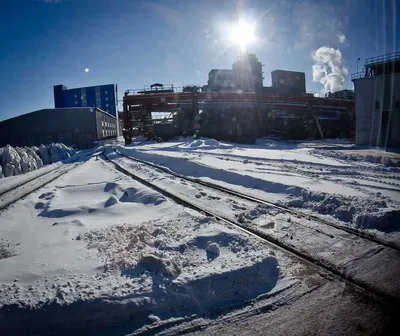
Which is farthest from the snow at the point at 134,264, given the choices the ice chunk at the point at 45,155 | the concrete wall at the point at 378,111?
the concrete wall at the point at 378,111

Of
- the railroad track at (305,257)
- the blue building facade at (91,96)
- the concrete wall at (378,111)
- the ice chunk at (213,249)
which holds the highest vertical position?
the blue building facade at (91,96)

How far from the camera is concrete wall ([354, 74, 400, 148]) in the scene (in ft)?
65.1

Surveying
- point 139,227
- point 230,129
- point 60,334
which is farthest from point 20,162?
point 230,129

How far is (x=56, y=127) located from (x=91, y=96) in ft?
68.9

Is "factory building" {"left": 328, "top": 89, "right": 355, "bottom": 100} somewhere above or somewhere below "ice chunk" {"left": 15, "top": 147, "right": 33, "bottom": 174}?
above

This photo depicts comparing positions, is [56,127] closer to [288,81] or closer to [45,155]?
[45,155]

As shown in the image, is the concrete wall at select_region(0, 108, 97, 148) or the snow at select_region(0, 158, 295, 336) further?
the concrete wall at select_region(0, 108, 97, 148)

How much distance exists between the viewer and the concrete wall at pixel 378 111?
19.8 meters

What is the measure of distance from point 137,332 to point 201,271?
0.74 m

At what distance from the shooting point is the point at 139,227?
327 cm

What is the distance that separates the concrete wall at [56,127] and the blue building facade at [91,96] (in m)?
19.1

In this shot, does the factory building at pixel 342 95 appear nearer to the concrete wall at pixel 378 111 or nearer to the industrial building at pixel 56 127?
the concrete wall at pixel 378 111

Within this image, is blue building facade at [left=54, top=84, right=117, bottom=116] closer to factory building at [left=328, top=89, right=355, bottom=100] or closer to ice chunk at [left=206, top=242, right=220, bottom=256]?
factory building at [left=328, top=89, right=355, bottom=100]

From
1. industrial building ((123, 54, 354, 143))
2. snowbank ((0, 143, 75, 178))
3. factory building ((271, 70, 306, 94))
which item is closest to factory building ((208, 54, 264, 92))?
factory building ((271, 70, 306, 94))
